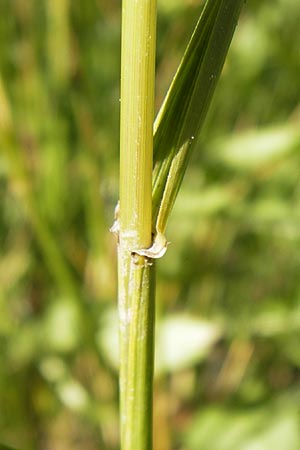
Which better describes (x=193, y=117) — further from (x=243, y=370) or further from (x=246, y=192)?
(x=243, y=370)

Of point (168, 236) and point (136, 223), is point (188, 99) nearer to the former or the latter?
point (136, 223)

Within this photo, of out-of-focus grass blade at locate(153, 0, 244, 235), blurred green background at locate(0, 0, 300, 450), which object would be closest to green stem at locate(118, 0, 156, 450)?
out-of-focus grass blade at locate(153, 0, 244, 235)

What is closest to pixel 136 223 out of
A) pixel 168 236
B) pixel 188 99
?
pixel 188 99

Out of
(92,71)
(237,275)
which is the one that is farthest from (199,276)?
(92,71)

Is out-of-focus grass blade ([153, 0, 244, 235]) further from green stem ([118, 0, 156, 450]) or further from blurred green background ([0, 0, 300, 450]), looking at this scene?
blurred green background ([0, 0, 300, 450])

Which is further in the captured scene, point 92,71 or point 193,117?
point 92,71

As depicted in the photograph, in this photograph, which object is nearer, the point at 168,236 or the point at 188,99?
the point at 188,99
